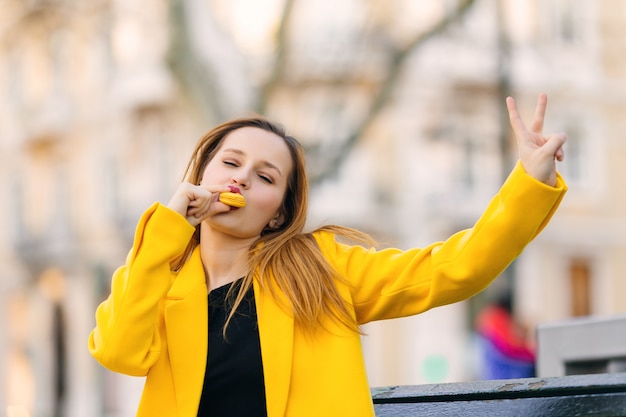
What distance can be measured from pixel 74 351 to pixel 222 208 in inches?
1048

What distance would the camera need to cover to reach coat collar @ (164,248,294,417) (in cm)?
278

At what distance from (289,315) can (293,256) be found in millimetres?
179

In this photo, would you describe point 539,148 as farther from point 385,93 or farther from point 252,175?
point 385,93

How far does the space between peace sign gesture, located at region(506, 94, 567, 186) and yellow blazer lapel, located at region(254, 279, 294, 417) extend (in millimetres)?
596

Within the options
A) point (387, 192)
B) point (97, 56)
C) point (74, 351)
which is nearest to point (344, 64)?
Result: point (387, 192)

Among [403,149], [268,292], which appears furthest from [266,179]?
[403,149]

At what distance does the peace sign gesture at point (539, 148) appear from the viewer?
2.73m

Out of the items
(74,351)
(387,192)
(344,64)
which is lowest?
(74,351)

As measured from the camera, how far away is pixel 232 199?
3.01 m

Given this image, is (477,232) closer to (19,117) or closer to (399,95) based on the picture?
(399,95)

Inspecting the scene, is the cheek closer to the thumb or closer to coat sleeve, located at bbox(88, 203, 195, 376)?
coat sleeve, located at bbox(88, 203, 195, 376)

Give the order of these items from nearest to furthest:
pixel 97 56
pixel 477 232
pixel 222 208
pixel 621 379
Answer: pixel 621 379
pixel 477 232
pixel 222 208
pixel 97 56

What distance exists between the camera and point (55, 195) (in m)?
29.6

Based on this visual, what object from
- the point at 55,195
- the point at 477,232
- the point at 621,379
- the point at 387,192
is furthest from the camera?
the point at 55,195
